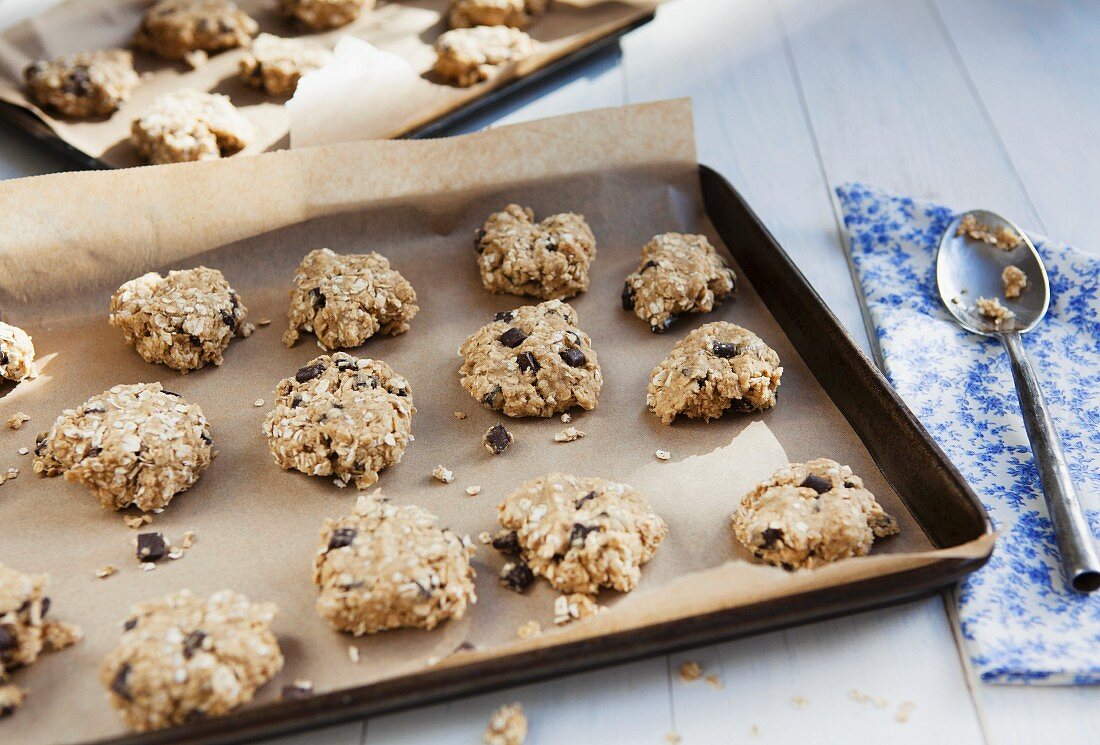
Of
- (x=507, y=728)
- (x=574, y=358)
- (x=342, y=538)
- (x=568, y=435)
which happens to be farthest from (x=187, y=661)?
(x=574, y=358)

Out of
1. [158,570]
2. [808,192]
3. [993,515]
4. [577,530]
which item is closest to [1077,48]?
[808,192]

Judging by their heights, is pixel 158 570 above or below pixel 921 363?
below

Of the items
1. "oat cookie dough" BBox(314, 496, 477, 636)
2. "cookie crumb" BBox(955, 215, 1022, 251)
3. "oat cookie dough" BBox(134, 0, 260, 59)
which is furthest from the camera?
"oat cookie dough" BBox(134, 0, 260, 59)

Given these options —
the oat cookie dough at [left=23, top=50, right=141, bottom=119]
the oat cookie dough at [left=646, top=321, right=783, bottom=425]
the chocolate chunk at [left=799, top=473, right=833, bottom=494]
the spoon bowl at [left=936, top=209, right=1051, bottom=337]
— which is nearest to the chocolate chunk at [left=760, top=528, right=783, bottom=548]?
the chocolate chunk at [left=799, top=473, right=833, bottom=494]

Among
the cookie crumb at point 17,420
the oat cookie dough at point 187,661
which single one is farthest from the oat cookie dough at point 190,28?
the oat cookie dough at point 187,661

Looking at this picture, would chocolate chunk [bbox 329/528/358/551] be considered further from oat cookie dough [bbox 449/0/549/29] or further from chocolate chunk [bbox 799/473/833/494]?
oat cookie dough [bbox 449/0/549/29]

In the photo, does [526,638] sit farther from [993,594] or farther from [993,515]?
[993,515]

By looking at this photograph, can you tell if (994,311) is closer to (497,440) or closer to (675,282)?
(675,282)
